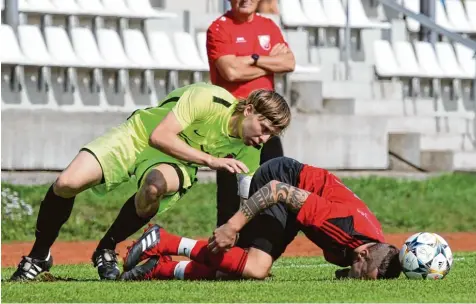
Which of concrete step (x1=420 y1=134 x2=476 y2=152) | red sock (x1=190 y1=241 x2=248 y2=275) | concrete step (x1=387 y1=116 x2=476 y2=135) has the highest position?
red sock (x1=190 y1=241 x2=248 y2=275)

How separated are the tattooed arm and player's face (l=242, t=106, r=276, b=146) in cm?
30

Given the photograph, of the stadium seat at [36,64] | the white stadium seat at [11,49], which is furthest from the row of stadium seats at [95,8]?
the white stadium seat at [11,49]

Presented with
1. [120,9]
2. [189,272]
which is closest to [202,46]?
[120,9]

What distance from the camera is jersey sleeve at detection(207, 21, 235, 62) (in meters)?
11.4

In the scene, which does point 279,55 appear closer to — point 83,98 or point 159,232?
point 159,232

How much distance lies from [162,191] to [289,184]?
2.50ft

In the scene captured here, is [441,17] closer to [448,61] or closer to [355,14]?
[448,61]

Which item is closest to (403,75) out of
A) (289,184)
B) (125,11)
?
(125,11)

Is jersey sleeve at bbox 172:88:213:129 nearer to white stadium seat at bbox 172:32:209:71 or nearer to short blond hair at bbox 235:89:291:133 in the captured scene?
short blond hair at bbox 235:89:291:133

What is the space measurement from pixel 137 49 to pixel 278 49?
7791 mm

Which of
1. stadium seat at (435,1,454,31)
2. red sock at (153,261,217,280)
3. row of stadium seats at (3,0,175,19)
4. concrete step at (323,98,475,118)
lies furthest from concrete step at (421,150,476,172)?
red sock at (153,261,217,280)

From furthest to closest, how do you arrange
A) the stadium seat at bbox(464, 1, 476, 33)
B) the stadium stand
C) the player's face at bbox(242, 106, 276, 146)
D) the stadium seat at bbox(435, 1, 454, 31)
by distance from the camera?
the stadium seat at bbox(464, 1, 476, 33) < the stadium seat at bbox(435, 1, 454, 31) < the stadium stand < the player's face at bbox(242, 106, 276, 146)

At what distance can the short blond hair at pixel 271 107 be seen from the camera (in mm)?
9219

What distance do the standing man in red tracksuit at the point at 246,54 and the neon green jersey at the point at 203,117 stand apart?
4.51ft
